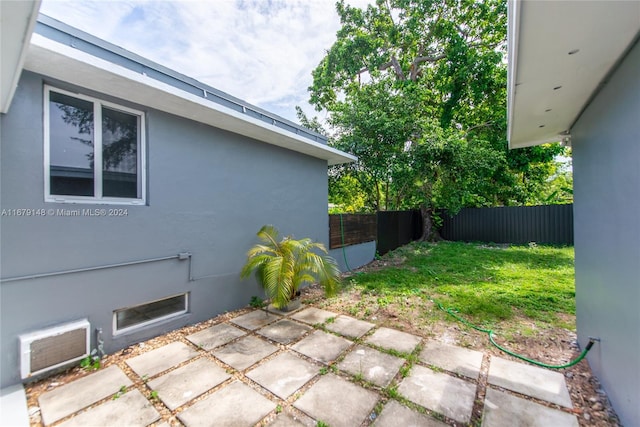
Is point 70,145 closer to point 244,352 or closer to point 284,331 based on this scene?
point 244,352

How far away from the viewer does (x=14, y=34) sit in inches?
58.6

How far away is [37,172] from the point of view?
2555 mm

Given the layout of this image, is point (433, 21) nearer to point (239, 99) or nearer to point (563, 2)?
point (239, 99)

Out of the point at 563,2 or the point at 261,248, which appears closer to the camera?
the point at 563,2

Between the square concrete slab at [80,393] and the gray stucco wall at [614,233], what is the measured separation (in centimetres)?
409

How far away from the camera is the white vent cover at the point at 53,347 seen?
237cm

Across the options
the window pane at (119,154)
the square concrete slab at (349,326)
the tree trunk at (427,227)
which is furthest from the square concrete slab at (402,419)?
the tree trunk at (427,227)

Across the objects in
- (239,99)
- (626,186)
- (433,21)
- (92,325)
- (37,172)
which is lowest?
(92,325)

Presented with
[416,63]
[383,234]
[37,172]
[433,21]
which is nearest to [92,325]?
[37,172]

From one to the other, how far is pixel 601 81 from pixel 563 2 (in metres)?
1.34

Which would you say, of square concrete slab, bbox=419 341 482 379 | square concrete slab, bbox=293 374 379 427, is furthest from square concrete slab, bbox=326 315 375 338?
square concrete slab, bbox=293 374 379 427

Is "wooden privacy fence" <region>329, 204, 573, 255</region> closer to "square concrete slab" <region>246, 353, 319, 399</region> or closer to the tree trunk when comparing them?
the tree trunk

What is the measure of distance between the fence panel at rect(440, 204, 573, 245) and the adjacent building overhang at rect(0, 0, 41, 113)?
42.1ft

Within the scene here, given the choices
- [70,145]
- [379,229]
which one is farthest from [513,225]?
[70,145]
